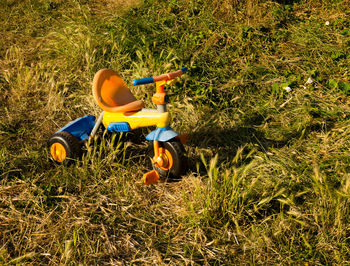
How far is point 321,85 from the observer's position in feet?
11.6

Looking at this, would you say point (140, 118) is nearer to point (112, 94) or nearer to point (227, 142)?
point (112, 94)

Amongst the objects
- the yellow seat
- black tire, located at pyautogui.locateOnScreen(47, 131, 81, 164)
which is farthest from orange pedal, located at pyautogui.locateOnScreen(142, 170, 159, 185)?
black tire, located at pyautogui.locateOnScreen(47, 131, 81, 164)

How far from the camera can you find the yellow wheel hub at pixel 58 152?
2826 mm

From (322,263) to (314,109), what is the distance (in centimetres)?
157

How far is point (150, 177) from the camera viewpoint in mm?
2588

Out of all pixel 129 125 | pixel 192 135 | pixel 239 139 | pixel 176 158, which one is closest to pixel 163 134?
pixel 176 158

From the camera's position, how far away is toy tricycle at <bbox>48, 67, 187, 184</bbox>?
251 centimetres

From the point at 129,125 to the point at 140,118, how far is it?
0.13 metres

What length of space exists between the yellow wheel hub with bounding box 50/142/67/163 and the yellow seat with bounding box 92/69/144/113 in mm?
490

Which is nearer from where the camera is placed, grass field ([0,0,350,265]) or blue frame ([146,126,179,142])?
grass field ([0,0,350,265])

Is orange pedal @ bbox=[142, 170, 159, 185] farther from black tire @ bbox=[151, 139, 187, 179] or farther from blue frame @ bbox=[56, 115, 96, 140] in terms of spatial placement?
blue frame @ bbox=[56, 115, 96, 140]

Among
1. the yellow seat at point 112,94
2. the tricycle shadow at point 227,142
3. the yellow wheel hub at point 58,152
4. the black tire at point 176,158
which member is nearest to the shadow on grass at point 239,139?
the tricycle shadow at point 227,142

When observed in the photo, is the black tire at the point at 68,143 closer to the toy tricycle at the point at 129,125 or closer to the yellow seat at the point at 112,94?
the toy tricycle at the point at 129,125

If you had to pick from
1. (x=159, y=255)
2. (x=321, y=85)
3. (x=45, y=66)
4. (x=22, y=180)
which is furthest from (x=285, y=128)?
(x=45, y=66)
